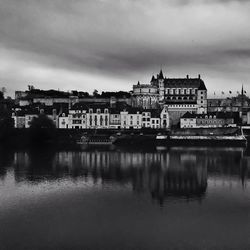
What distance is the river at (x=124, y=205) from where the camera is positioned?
39.5ft

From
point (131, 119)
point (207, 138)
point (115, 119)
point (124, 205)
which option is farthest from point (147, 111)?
point (124, 205)

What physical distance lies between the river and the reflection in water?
0.05 metres

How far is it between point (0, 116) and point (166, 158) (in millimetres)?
27837

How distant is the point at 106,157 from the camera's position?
3219 cm

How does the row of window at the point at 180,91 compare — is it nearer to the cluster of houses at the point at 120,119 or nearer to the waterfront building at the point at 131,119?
the cluster of houses at the point at 120,119

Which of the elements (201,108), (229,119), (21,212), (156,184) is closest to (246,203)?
(156,184)

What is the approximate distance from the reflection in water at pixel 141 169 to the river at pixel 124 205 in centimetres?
5

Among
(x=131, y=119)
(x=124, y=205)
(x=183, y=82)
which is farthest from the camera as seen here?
(x=183, y=82)

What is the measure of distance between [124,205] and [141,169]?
9527 mm

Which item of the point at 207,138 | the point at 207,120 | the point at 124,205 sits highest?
the point at 207,120

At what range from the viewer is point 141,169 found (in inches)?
1009

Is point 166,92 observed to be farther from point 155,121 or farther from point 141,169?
point 141,169

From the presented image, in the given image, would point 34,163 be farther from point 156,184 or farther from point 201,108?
point 201,108

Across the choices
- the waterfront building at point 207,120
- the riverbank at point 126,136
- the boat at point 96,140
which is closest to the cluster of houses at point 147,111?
the waterfront building at point 207,120
